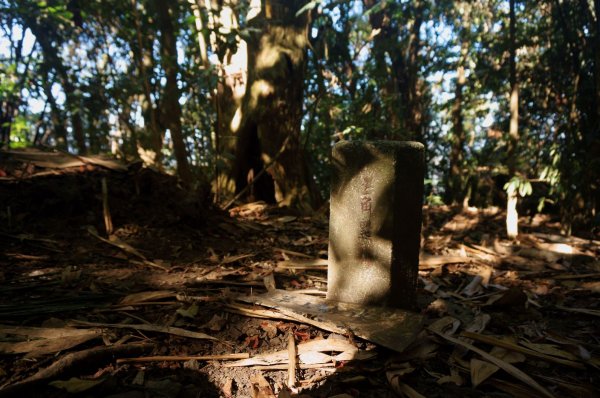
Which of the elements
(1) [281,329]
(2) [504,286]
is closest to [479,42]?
(2) [504,286]

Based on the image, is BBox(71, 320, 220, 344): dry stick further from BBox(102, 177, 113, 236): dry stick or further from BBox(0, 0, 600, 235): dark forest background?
BBox(0, 0, 600, 235): dark forest background

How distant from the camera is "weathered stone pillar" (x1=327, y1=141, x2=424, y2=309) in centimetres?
232

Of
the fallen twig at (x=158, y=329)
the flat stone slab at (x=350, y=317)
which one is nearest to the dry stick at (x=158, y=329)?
the fallen twig at (x=158, y=329)

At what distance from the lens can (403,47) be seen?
869cm

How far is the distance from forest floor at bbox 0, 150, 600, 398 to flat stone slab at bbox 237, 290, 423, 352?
2.0 inches

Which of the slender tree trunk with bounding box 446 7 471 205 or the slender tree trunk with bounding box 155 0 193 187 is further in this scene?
the slender tree trunk with bounding box 446 7 471 205

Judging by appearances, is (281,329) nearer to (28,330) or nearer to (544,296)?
(28,330)

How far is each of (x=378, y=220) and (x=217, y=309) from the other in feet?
3.63

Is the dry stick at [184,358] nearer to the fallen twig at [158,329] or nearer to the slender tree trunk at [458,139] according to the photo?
the fallen twig at [158,329]

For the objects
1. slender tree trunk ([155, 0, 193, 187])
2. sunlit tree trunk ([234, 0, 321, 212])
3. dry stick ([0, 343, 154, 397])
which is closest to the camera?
dry stick ([0, 343, 154, 397])

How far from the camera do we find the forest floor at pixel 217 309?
64.3 inches

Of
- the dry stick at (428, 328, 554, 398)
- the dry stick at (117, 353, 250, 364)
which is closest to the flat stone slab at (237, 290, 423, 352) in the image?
the dry stick at (428, 328, 554, 398)

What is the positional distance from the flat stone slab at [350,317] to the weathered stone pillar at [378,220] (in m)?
0.13

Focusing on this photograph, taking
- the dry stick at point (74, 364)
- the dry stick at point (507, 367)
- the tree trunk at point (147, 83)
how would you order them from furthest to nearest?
1. the tree trunk at point (147, 83)
2. the dry stick at point (507, 367)
3. the dry stick at point (74, 364)
